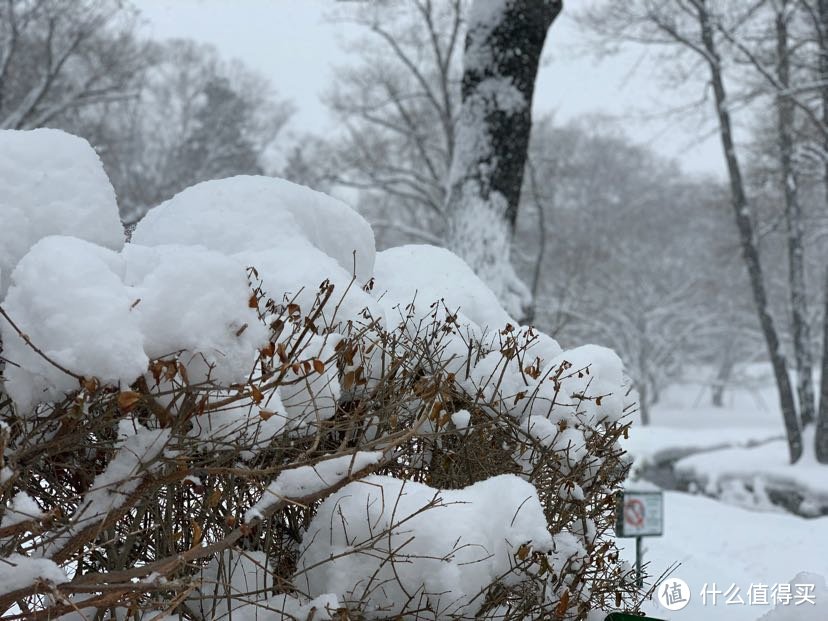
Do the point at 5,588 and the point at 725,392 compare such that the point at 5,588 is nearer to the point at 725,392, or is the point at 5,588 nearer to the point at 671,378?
the point at 671,378

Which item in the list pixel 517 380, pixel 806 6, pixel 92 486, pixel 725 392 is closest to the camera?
pixel 92 486

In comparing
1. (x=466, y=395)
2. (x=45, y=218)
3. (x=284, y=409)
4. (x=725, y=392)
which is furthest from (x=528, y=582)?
(x=725, y=392)

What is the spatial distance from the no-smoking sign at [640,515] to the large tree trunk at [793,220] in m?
8.24

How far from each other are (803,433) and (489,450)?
11.3 meters

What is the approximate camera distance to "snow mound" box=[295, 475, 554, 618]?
2.07 meters

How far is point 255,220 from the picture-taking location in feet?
8.32

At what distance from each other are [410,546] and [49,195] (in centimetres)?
133

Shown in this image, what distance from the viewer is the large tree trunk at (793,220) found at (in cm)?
1168

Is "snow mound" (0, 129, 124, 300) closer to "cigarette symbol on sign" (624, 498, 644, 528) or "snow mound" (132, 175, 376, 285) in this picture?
"snow mound" (132, 175, 376, 285)

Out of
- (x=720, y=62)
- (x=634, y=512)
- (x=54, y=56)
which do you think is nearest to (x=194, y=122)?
(x=54, y=56)

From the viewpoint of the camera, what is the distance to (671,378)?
27359 millimetres

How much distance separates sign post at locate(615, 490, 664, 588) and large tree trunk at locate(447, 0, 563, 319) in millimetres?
1588

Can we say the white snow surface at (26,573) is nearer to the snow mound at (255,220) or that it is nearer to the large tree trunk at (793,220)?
the snow mound at (255,220)

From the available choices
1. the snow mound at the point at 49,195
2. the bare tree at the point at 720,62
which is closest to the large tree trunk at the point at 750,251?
the bare tree at the point at 720,62
